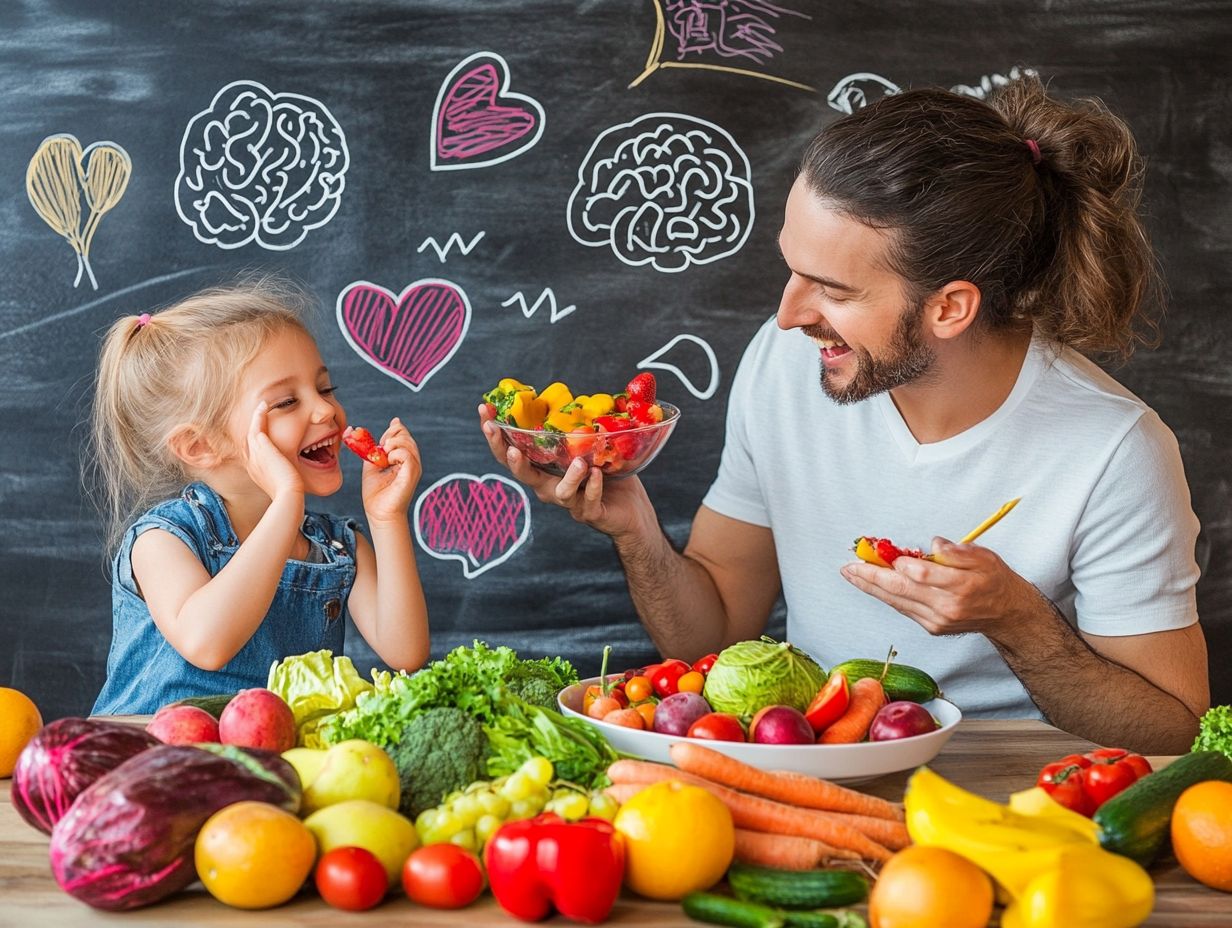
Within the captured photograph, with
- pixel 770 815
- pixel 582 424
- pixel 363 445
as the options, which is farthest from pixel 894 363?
pixel 770 815

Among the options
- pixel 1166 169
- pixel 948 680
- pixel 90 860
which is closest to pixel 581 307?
pixel 948 680

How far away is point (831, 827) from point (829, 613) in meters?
1.33

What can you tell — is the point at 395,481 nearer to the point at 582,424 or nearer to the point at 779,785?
the point at 582,424

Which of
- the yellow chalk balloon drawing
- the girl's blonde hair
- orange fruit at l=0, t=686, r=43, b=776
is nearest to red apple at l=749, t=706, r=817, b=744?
orange fruit at l=0, t=686, r=43, b=776

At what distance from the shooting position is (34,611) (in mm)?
3396

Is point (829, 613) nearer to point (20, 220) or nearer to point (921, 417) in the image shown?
point (921, 417)

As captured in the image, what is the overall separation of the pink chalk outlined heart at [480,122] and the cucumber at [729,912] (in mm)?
2509

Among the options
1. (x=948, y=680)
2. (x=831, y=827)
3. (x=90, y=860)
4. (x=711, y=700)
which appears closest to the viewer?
(x=90, y=860)

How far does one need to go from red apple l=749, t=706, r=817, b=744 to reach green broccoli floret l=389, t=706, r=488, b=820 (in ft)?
1.20

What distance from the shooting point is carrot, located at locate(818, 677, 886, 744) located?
162 centimetres

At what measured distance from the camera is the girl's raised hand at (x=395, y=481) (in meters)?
2.49

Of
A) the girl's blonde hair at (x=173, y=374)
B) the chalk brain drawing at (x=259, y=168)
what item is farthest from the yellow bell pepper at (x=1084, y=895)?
the chalk brain drawing at (x=259, y=168)

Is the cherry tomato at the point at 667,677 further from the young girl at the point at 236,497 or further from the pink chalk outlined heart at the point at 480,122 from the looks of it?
the pink chalk outlined heart at the point at 480,122

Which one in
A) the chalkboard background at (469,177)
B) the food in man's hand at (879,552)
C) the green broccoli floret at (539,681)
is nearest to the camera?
the green broccoli floret at (539,681)
